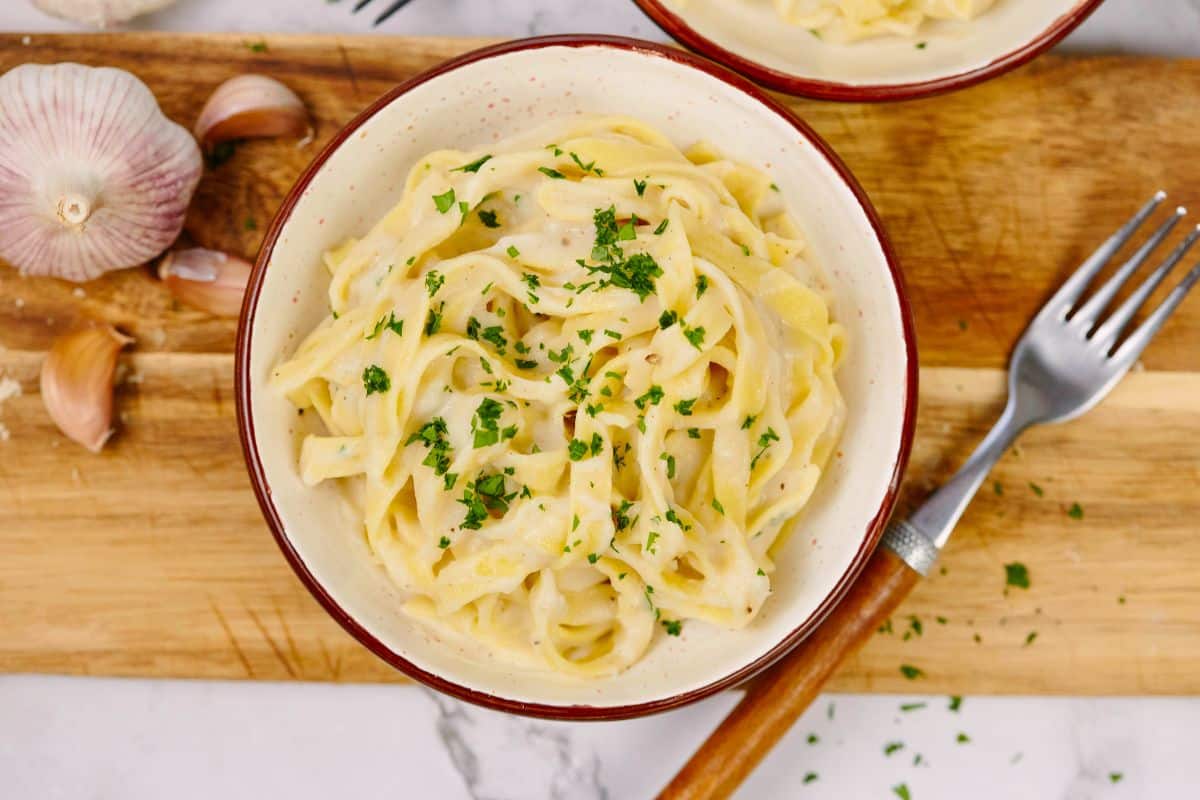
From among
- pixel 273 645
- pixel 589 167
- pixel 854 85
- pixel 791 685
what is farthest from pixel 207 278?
pixel 791 685

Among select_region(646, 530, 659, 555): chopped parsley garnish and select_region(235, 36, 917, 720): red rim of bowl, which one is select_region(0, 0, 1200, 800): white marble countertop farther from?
select_region(646, 530, 659, 555): chopped parsley garnish

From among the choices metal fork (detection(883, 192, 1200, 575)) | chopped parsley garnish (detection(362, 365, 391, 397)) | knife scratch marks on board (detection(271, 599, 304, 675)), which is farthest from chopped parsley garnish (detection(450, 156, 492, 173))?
metal fork (detection(883, 192, 1200, 575))

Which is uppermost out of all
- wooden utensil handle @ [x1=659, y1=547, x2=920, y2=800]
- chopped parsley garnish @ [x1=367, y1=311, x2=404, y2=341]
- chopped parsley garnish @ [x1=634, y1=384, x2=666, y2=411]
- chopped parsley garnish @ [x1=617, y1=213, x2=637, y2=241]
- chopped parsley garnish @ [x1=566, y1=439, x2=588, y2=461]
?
chopped parsley garnish @ [x1=617, y1=213, x2=637, y2=241]

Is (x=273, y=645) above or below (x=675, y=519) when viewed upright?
below

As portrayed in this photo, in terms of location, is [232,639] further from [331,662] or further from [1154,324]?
[1154,324]

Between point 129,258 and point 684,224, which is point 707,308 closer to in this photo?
point 684,224

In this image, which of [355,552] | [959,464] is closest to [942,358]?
[959,464]
